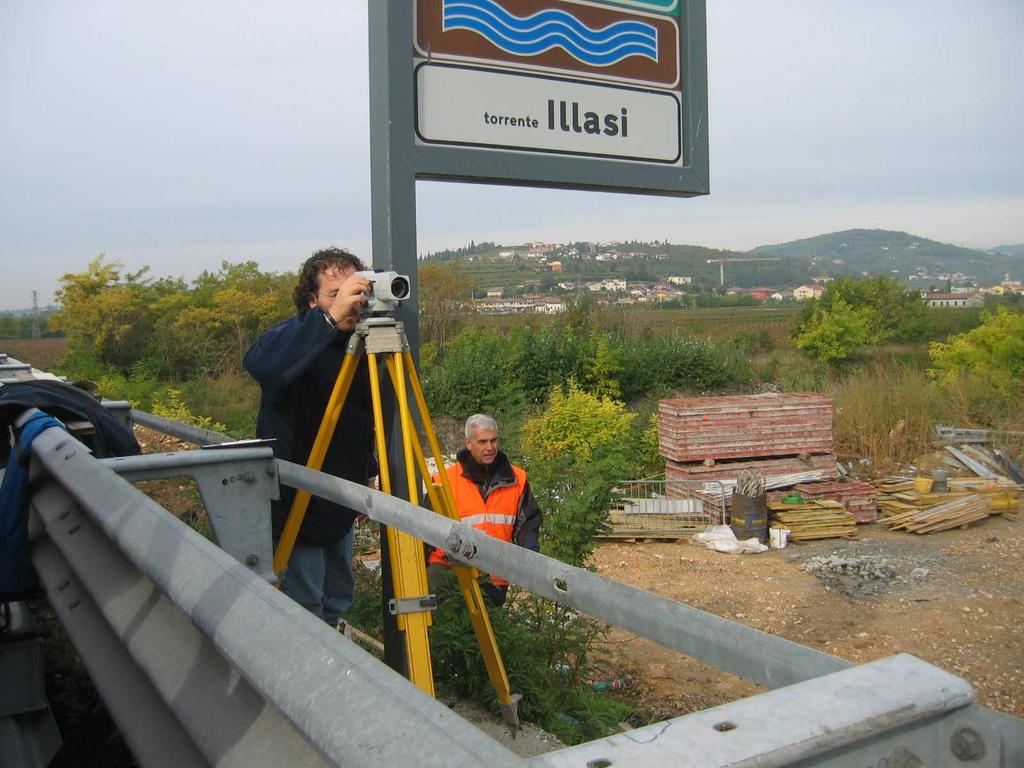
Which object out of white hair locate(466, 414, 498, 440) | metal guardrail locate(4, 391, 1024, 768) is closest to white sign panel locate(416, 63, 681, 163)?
metal guardrail locate(4, 391, 1024, 768)

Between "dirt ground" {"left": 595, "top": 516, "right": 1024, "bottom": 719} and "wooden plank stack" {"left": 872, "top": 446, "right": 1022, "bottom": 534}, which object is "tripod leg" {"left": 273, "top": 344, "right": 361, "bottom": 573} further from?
"wooden plank stack" {"left": 872, "top": 446, "right": 1022, "bottom": 534}

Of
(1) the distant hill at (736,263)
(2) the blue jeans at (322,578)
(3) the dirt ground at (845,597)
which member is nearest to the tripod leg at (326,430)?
(2) the blue jeans at (322,578)

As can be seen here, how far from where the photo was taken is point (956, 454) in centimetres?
1545

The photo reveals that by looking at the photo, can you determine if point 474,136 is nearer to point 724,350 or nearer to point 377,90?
point 377,90

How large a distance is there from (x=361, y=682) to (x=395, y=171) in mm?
2414

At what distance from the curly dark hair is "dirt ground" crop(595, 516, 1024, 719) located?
386 centimetres

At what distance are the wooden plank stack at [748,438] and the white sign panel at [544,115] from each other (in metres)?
9.88

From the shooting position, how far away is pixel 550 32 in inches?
133

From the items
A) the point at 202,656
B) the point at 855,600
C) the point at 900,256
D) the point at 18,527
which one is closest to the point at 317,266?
the point at 18,527

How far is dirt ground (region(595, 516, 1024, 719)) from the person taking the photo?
7.09 m

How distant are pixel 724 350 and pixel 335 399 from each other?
21.1 meters

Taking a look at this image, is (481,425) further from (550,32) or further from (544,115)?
(550,32)

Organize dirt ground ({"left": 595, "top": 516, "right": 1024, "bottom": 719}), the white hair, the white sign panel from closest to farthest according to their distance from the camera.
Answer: the white sign panel
the white hair
dirt ground ({"left": 595, "top": 516, "right": 1024, "bottom": 719})

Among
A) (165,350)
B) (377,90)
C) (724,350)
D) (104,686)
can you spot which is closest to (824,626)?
(377,90)
